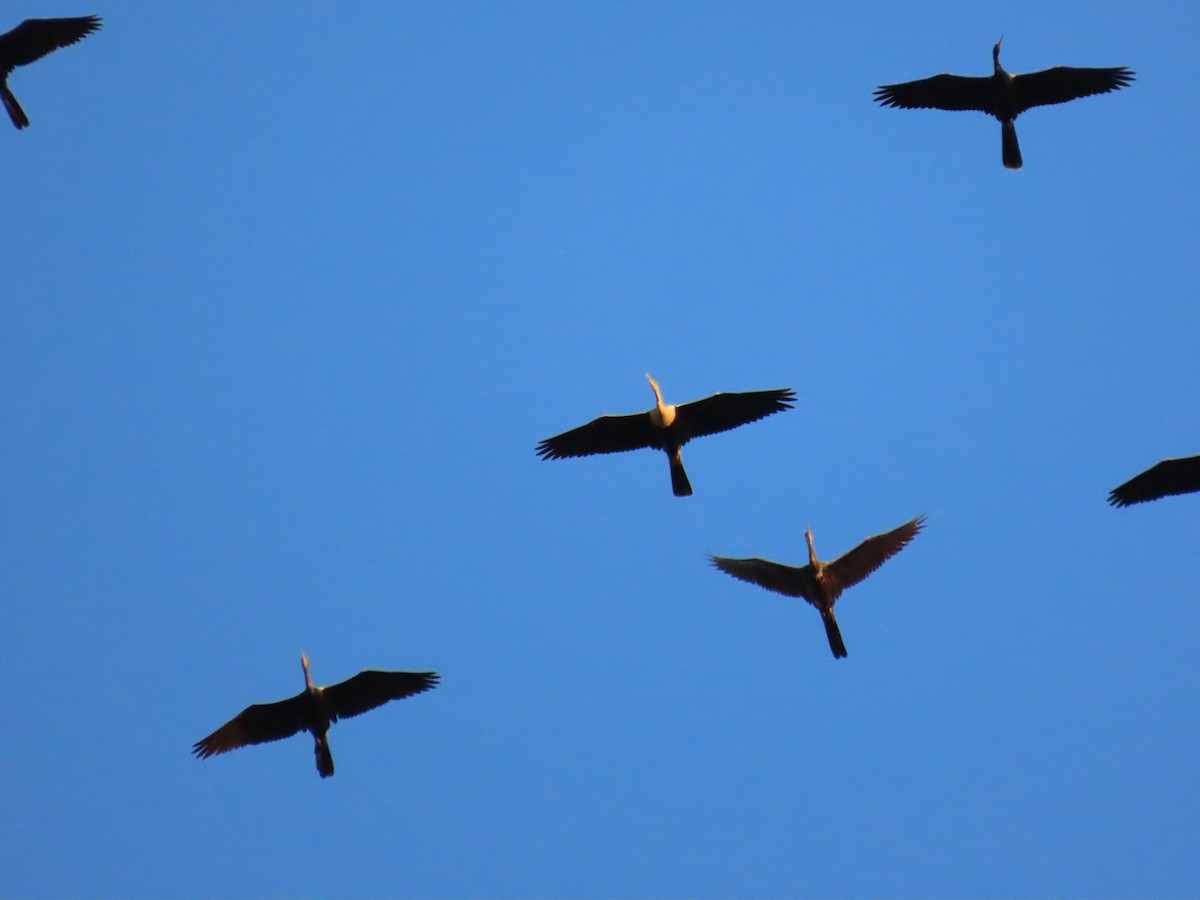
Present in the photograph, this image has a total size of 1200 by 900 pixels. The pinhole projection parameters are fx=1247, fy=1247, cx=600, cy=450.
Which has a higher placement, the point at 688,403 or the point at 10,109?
the point at 10,109

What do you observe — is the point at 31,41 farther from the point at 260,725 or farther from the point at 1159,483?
the point at 1159,483

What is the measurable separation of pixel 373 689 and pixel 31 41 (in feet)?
31.6

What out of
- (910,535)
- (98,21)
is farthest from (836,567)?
(98,21)

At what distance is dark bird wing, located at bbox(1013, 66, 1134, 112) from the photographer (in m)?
16.8

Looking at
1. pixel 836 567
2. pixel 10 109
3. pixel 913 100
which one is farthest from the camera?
pixel 913 100

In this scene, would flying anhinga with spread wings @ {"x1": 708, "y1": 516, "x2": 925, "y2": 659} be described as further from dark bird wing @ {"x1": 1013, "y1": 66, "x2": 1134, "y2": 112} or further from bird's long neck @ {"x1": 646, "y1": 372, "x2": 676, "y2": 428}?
dark bird wing @ {"x1": 1013, "y1": 66, "x2": 1134, "y2": 112}

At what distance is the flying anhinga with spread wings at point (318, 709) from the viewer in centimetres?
1475

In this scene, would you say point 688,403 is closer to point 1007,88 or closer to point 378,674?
point 378,674

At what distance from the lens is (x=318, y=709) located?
1479 centimetres

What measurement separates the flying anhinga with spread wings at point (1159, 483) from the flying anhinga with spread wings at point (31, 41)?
14559 millimetres

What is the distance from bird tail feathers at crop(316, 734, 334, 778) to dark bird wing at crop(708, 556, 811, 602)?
5.07m

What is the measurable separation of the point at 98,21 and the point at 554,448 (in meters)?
8.47

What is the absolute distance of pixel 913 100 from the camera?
699 inches

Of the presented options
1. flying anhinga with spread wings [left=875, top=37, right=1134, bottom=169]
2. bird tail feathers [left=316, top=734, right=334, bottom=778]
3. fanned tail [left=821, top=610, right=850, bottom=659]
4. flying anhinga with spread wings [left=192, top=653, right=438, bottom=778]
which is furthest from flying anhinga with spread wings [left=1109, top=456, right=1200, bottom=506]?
bird tail feathers [left=316, top=734, right=334, bottom=778]
